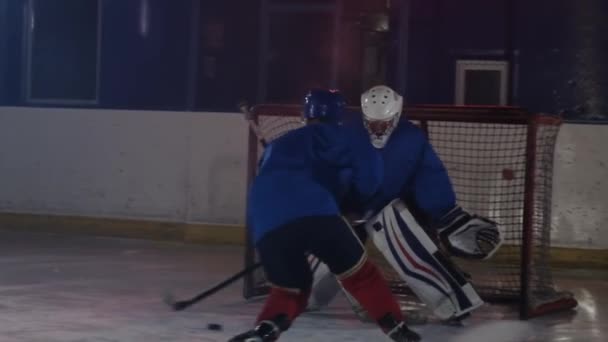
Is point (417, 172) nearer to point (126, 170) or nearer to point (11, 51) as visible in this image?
point (126, 170)

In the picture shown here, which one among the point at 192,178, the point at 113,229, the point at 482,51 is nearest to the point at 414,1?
the point at 482,51

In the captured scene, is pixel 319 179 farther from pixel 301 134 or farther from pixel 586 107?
pixel 586 107

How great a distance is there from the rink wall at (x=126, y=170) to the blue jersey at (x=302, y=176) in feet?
17.2

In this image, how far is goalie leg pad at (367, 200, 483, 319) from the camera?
727 cm

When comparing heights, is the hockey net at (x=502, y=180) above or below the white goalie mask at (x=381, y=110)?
below

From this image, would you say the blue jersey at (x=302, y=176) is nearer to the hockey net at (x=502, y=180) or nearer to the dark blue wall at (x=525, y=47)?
the hockey net at (x=502, y=180)

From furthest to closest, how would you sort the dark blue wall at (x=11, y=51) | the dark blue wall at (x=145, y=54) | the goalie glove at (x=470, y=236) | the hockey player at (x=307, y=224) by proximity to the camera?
1. the dark blue wall at (x=11, y=51)
2. the dark blue wall at (x=145, y=54)
3. the goalie glove at (x=470, y=236)
4. the hockey player at (x=307, y=224)

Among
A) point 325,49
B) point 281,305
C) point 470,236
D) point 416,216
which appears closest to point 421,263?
point 416,216

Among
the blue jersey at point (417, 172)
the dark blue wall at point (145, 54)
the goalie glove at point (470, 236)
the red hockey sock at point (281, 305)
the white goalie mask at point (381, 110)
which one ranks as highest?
the dark blue wall at point (145, 54)

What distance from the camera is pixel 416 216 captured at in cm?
744

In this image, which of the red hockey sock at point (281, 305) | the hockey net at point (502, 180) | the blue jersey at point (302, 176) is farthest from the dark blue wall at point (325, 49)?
the red hockey sock at point (281, 305)

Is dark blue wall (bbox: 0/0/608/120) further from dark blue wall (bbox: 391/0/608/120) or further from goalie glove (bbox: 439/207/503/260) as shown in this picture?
goalie glove (bbox: 439/207/503/260)

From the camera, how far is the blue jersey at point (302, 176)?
595 centimetres

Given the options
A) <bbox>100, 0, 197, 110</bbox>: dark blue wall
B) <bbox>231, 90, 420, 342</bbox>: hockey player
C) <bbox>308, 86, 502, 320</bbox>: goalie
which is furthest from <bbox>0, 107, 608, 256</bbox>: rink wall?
<bbox>231, 90, 420, 342</bbox>: hockey player
